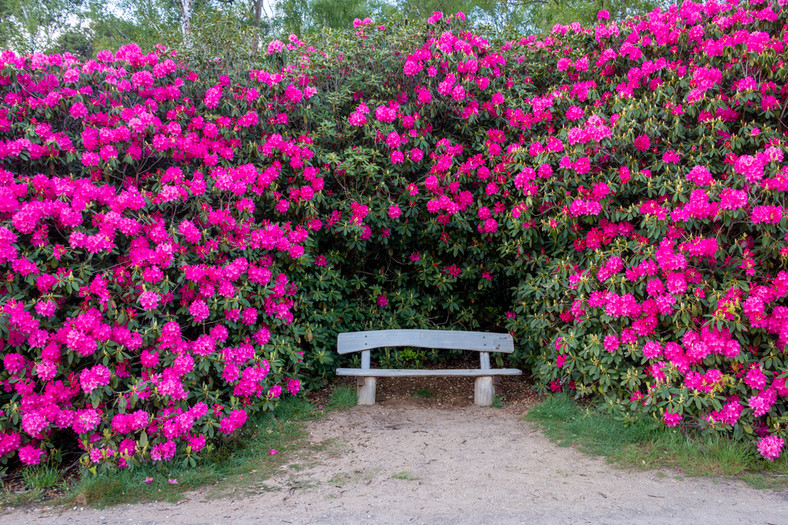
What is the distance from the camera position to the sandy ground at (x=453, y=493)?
2.54 m

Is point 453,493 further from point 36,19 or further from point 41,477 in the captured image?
point 36,19

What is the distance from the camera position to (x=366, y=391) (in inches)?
162

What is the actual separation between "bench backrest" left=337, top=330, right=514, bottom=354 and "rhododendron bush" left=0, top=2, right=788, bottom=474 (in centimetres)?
21

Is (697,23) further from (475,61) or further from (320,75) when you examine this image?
(320,75)

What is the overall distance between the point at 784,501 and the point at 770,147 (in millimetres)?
1864

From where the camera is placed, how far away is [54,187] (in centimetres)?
319

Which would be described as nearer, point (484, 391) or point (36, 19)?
point (484, 391)

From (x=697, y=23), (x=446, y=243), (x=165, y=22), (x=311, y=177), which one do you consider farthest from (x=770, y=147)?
(x=165, y=22)

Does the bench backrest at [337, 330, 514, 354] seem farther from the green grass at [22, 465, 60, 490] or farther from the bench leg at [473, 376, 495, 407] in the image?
the green grass at [22, 465, 60, 490]

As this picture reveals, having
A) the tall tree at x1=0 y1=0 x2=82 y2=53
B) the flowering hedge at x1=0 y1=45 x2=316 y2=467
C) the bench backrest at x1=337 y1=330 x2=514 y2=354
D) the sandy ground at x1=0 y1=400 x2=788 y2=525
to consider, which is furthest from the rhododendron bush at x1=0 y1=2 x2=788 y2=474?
the tall tree at x1=0 y1=0 x2=82 y2=53

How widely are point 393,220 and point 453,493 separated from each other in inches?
86.6

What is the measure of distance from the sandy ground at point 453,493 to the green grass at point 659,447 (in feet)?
0.34

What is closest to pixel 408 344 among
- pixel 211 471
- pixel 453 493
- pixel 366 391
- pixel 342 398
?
pixel 366 391

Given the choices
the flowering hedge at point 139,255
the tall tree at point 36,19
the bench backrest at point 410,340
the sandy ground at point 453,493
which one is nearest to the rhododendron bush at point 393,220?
the flowering hedge at point 139,255
